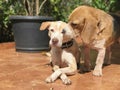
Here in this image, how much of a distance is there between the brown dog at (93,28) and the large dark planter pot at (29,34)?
1.74 metres

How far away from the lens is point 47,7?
631 centimetres

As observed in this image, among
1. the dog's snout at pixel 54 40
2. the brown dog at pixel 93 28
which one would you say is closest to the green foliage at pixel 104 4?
the brown dog at pixel 93 28

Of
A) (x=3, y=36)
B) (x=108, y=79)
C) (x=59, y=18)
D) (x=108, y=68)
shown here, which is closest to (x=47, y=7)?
(x=59, y=18)

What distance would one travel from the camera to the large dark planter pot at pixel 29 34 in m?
5.15

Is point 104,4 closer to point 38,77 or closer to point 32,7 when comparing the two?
point 32,7

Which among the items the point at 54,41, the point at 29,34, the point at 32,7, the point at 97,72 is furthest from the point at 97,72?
the point at 32,7

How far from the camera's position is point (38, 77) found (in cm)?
336

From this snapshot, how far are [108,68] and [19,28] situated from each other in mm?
2000

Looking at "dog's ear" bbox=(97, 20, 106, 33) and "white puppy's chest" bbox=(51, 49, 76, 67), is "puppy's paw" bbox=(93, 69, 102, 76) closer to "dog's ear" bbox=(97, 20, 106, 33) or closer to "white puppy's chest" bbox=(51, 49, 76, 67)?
"white puppy's chest" bbox=(51, 49, 76, 67)

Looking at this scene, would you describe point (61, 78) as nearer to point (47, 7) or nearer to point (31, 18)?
point (31, 18)

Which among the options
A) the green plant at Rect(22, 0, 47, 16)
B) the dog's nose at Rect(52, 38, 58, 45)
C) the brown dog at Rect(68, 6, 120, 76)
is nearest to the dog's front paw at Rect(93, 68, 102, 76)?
the brown dog at Rect(68, 6, 120, 76)

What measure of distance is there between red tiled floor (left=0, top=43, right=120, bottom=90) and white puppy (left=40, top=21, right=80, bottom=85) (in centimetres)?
7

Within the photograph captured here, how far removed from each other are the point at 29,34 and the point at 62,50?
73.5 inches

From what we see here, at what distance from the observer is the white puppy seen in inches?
125
